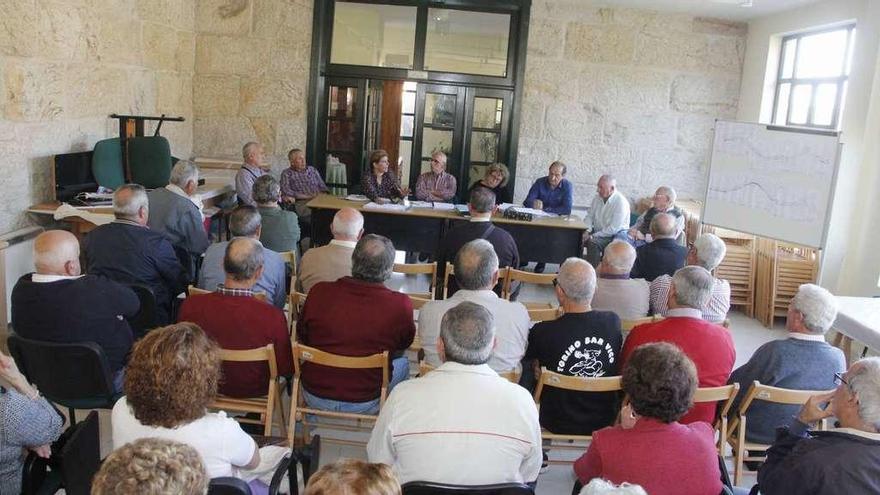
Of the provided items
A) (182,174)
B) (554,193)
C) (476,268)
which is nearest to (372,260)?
(476,268)

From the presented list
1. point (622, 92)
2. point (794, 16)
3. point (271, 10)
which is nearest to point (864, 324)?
point (794, 16)

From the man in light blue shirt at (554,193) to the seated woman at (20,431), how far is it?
5.67 m

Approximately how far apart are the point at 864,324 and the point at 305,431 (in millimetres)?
3192

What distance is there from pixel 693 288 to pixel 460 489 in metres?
1.70

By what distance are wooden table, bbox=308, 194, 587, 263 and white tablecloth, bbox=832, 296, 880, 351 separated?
2.51 metres

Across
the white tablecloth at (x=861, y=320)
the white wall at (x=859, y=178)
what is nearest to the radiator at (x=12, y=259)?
the white tablecloth at (x=861, y=320)

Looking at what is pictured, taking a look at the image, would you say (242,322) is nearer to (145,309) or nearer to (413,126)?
(145,309)

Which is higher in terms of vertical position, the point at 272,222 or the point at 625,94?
the point at 625,94

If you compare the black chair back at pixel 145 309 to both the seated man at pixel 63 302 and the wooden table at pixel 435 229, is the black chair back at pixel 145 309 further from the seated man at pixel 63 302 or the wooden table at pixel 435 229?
the wooden table at pixel 435 229

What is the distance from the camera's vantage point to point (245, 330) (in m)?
3.10

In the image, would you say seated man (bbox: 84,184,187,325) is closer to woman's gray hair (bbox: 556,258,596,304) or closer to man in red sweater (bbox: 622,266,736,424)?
woman's gray hair (bbox: 556,258,596,304)

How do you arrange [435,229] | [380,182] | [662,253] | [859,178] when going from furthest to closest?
[380,182] < [435,229] < [859,178] < [662,253]

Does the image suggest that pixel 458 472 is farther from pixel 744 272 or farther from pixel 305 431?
pixel 744 272

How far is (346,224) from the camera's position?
4.24 meters
